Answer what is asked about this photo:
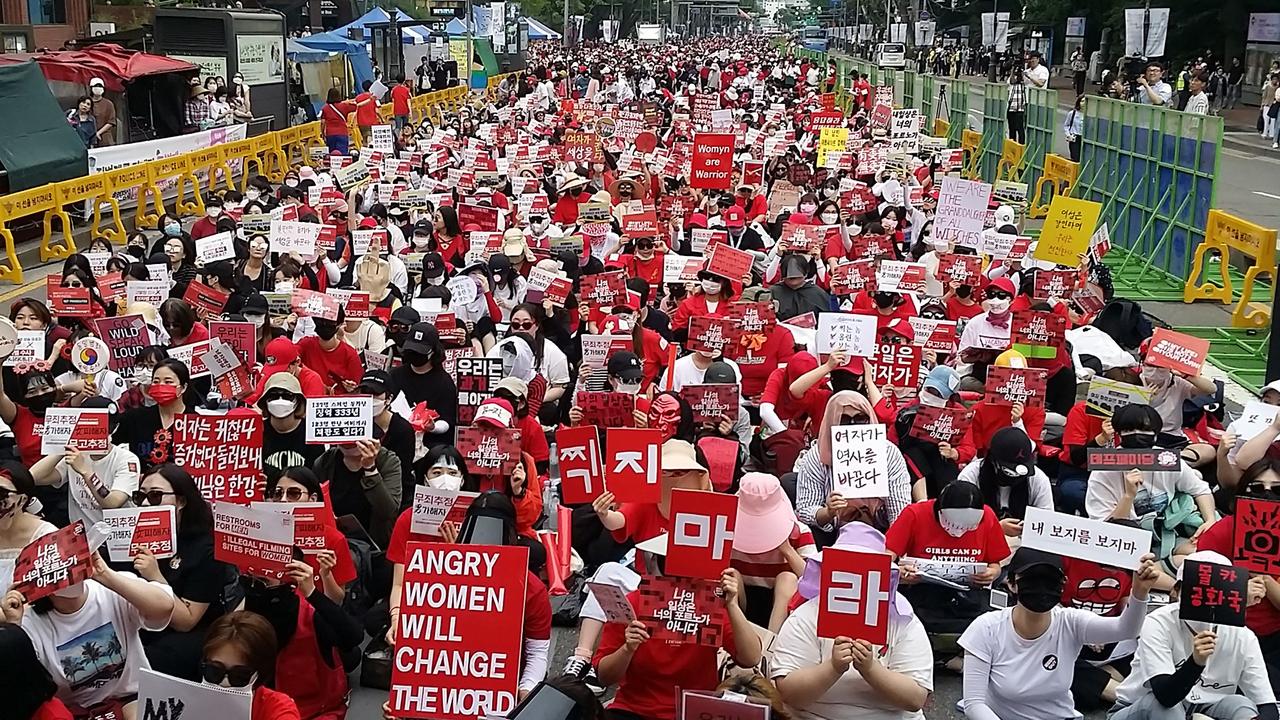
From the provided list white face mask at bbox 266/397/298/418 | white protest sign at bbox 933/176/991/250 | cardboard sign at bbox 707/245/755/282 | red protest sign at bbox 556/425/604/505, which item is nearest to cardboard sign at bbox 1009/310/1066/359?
cardboard sign at bbox 707/245/755/282

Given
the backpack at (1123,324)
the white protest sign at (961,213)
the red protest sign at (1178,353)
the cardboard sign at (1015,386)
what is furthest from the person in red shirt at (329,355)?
the white protest sign at (961,213)

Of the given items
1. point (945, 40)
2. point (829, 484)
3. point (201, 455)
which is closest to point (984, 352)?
point (829, 484)

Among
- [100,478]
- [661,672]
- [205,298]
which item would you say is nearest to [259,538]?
[661,672]

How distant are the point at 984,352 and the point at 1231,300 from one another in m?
8.77

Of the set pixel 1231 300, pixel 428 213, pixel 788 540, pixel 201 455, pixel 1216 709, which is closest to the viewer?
pixel 1216 709

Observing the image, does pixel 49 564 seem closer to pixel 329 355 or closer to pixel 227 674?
pixel 227 674

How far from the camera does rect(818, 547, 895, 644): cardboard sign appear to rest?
5.44 metres

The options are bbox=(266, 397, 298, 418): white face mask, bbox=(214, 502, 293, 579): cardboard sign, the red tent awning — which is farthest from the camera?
the red tent awning

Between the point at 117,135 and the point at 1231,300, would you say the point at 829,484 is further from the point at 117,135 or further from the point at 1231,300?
the point at 117,135

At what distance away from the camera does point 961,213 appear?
16.2 metres

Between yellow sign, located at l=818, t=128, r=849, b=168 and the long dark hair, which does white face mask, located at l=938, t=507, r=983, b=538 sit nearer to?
the long dark hair

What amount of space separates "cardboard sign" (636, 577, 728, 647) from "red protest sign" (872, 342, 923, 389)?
4.81 metres

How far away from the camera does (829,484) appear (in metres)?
8.42

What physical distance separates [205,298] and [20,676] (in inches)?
290
